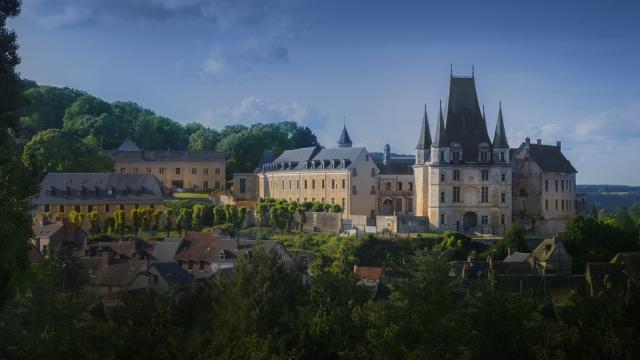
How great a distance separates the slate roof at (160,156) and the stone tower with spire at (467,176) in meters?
35.8

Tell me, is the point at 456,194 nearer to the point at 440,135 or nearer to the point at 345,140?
the point at 440,135

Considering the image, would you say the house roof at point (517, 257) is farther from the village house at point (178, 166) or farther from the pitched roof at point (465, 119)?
the village house at point (178, 166)

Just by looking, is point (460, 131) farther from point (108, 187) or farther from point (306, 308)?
point (306, 308)

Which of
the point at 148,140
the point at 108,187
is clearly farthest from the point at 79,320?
the point at 148,140

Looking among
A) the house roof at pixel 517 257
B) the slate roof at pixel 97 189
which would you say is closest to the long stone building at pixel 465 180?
the house roof at pixel 517 257

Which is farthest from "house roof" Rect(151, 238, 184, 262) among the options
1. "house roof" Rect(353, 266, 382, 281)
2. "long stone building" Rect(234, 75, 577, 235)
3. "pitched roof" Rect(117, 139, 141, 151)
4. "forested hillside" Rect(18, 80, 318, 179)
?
"pitched roof" Rect(117, 139, 141, 151)

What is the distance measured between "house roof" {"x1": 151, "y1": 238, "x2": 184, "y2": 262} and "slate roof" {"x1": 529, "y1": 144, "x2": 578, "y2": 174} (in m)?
31.4

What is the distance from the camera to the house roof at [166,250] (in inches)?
2372

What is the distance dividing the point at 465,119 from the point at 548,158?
9.16 meters

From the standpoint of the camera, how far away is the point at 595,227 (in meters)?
65.9

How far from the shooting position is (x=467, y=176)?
241 feet

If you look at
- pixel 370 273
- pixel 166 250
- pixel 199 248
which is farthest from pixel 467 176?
pixel 166 250

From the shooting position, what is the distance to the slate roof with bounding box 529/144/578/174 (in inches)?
3049

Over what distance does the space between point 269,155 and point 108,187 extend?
27146 millimetres
